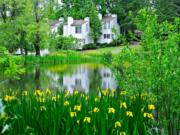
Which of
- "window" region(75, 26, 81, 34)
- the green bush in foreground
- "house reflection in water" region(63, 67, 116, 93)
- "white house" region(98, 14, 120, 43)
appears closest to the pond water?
"house reflection in water" region(63, 67, 116, 93)

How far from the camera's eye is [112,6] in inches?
3103

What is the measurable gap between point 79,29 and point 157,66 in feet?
205

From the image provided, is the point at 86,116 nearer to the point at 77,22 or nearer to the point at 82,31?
the point at 77,22

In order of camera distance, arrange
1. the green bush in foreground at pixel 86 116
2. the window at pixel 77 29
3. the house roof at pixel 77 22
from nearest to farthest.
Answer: the green bush in foreground at pixel 86 116 < the house roof at pixel 77 22 < the window at pixel 77 29

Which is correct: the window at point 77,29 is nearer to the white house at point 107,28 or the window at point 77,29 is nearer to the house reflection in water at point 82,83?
the white house at point 107,28

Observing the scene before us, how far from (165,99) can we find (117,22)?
68.5 metres

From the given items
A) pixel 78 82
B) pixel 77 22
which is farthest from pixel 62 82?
pixel 77 22

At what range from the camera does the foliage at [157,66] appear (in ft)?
23.5

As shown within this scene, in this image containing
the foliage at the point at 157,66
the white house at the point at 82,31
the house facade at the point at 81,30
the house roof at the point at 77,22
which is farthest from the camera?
the white house at the point at 82,31

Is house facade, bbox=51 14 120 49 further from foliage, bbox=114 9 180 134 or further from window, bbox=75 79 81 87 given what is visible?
foliage, bbox=114 9 180 134

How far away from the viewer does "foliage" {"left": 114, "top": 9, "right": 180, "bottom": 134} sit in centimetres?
718

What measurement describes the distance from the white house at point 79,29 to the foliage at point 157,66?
59929 millimetres

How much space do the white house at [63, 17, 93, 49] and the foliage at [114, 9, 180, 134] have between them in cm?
5993

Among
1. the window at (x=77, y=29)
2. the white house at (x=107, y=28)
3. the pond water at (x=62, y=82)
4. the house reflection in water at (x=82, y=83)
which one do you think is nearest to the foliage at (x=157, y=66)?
the pond water at (x=62, y=82)
